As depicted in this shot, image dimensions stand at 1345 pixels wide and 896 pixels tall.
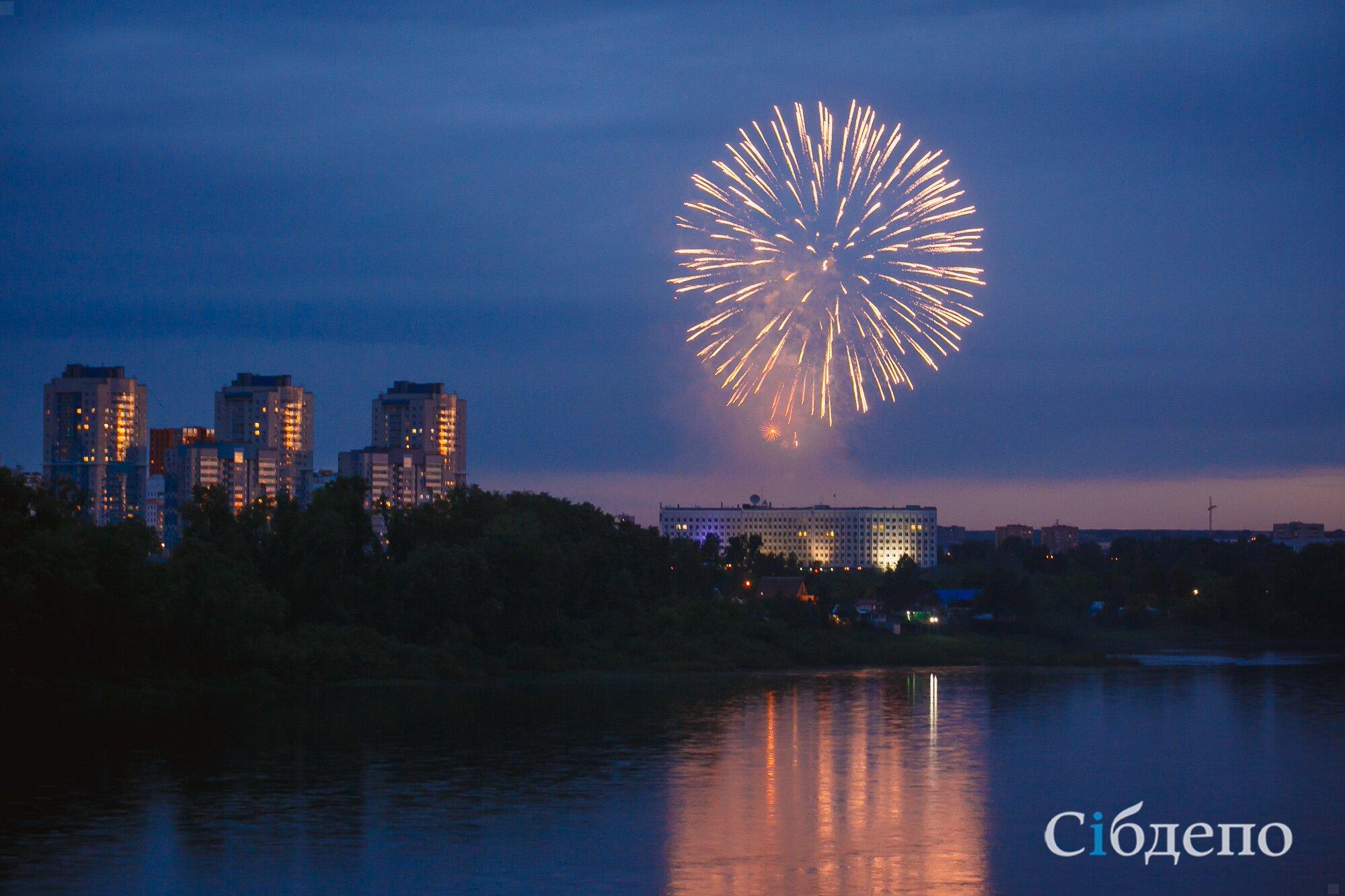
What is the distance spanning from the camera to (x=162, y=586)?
31516 mm

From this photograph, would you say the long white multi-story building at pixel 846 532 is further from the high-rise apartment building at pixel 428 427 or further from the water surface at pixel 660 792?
the water surface at pixel 660 792

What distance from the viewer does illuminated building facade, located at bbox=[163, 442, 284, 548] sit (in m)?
101

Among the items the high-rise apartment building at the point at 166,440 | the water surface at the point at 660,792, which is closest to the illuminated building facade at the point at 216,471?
the high-rise apartment building at the point at 166,440

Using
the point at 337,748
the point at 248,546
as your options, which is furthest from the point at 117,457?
the point at 337,748

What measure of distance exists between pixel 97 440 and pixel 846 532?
55.2 meters

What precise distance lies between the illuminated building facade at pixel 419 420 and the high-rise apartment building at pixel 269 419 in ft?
23.6

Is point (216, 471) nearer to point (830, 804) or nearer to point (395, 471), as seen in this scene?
point (395, 471)

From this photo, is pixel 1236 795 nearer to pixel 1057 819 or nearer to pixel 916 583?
pixel 1057 819

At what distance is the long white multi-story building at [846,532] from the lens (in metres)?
114

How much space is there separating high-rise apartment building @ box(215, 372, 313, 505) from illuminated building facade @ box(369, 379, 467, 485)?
719cm

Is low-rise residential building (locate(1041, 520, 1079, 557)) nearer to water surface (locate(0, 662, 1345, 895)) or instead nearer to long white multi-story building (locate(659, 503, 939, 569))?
long white multi-story building (locate(659, 503, 939, 569))

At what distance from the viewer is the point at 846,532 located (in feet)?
380

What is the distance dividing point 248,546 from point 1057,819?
24.3 m

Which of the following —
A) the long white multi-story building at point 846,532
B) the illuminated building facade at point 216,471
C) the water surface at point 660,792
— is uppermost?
the illuminated building facade at point 216,471
